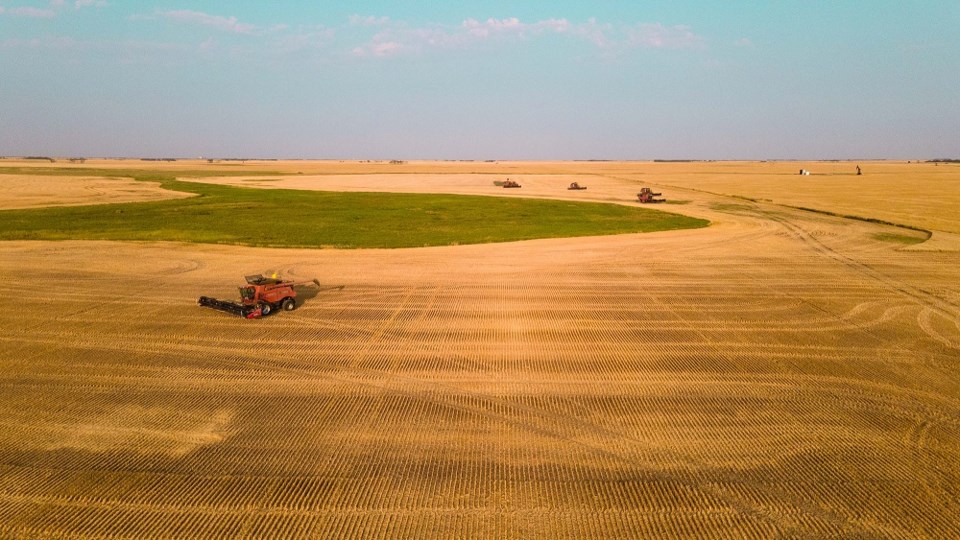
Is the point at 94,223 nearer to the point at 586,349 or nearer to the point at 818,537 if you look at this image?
the point at 586,349

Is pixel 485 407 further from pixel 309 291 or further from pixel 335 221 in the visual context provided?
pixel 335 221

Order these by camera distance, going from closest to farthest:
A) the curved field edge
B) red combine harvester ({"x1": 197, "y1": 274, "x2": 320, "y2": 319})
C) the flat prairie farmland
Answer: the flat prairie farmland, red combine harvester ({"x1": 197, "y1": 274, "x2": 320, "y2": 319}), the curved field edge

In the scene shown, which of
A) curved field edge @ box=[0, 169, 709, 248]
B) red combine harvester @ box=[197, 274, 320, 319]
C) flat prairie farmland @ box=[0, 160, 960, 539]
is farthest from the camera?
curved field edge @ box=[0, 169, 709, 248]

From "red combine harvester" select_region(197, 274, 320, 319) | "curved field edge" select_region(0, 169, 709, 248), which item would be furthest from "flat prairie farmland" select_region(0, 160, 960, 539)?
"curved field edge" select_region(0, 169, 709, 248)

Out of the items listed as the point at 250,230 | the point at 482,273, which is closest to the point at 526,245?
the point at 482,273

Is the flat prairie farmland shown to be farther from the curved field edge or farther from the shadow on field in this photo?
the curved field edge

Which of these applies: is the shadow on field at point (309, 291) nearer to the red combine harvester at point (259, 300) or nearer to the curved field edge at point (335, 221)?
the red combine harvester at point (259, 300)

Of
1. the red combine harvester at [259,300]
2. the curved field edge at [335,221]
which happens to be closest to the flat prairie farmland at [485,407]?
the red combine harvester at [259,300]
